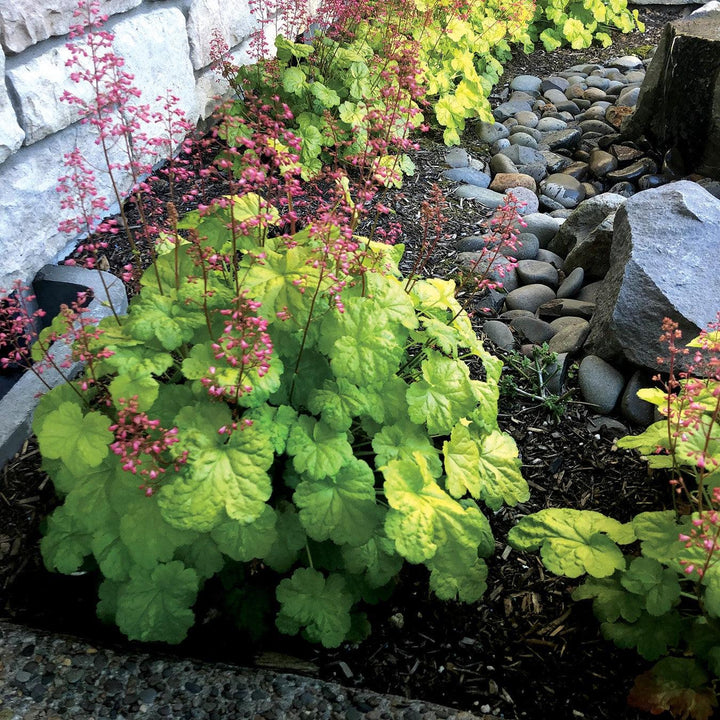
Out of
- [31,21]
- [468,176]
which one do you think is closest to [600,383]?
[468,176]

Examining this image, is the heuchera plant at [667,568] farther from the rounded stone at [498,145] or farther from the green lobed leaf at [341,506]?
the rounded stone at [498,145]

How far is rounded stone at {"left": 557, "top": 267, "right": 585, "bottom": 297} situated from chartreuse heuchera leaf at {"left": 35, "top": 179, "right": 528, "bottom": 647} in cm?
161

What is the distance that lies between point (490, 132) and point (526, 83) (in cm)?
129

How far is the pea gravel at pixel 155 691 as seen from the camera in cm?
163

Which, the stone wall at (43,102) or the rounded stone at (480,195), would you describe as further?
the rounded stone at (480,195)

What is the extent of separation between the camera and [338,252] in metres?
1.71

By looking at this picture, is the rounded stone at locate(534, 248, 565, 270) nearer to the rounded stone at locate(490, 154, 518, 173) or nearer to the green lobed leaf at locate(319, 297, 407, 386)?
the rounded stone at locate(490, 154, 518, 173)

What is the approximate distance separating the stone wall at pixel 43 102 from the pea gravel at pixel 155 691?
1.50 m

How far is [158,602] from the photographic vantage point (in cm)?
179

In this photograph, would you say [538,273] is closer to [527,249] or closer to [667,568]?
[527,249]

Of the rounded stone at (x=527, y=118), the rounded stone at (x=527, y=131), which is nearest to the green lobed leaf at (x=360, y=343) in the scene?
the rounded stone at (x=527, y=131)

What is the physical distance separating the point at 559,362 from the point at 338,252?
5.15 feet

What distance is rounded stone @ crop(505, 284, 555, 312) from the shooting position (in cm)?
343

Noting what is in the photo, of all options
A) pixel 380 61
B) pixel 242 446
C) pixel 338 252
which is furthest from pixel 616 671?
pixel 380 61
